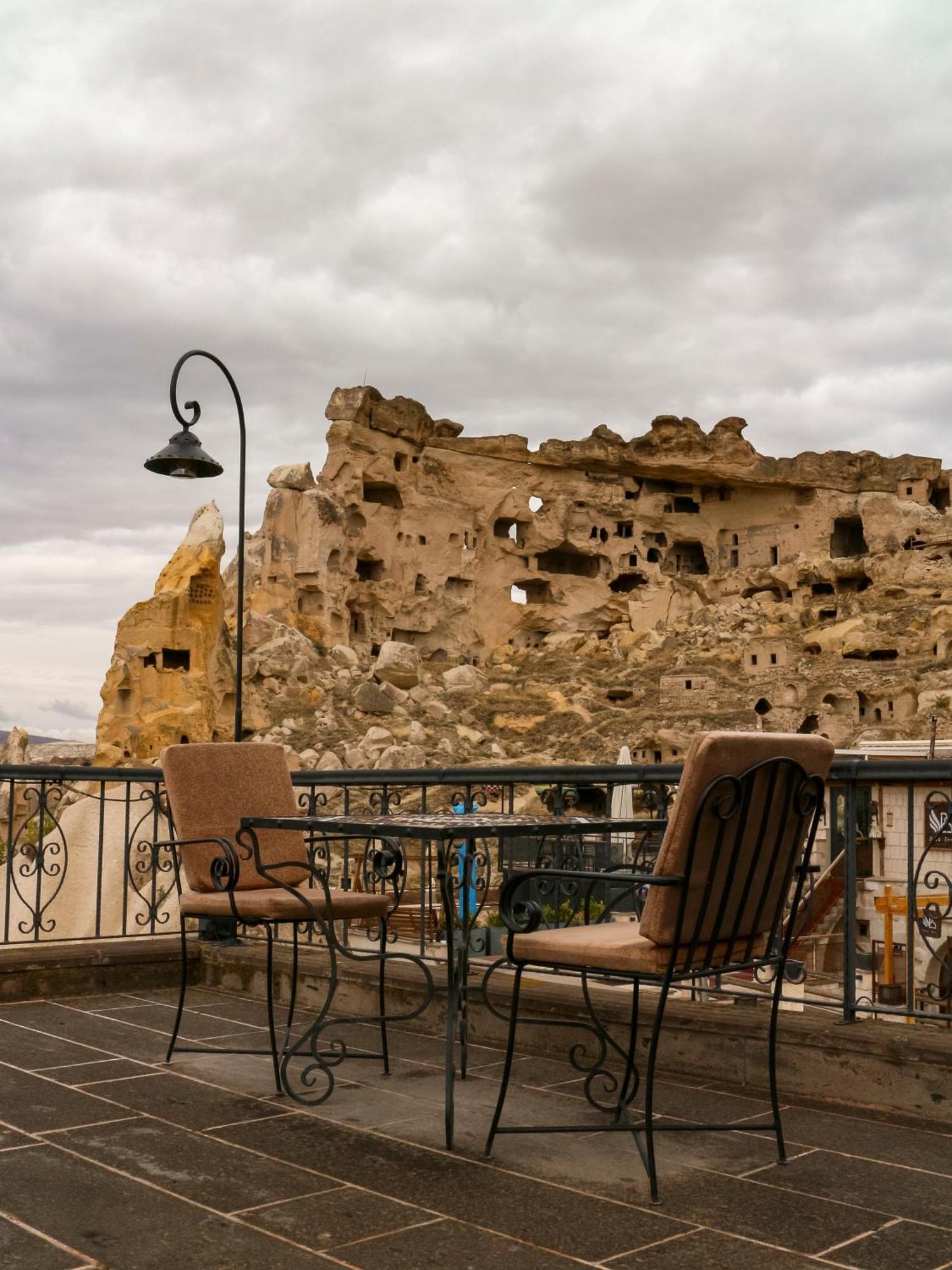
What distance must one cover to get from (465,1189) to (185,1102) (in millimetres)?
1179

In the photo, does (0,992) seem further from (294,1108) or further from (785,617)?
(785,617)

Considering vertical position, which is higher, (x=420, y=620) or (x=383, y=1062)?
(x=420, y=620)

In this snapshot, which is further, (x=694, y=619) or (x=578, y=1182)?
(x=694, y=619)

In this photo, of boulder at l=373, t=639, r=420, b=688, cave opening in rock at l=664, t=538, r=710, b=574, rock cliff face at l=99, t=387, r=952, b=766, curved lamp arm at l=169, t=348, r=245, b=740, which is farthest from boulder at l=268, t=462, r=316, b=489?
curved lamp arm at l=169, t=348, r=245, b=740

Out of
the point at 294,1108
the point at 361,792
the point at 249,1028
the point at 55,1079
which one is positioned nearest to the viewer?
the point at 294,1108

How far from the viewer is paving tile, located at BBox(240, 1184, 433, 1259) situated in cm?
253

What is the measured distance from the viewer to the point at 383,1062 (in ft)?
13.8

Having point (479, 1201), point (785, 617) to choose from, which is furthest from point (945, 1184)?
point (785, 617)

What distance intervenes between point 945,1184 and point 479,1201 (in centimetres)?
118

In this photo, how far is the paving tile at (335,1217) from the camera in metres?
2.53

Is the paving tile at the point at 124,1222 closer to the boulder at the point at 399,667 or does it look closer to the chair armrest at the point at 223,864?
the chair armrest at the point at 223,864

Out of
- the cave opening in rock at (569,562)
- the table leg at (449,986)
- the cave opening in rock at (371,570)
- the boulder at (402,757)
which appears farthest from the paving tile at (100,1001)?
the cave opening in rock at (569,562)

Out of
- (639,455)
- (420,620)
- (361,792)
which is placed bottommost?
(361,792)

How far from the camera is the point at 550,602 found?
53.4 meters
